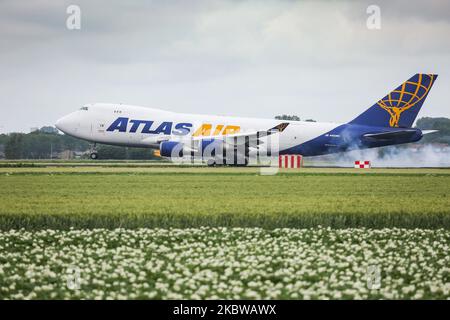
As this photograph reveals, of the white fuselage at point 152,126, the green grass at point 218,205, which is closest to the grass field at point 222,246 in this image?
the green grass at point 218,205

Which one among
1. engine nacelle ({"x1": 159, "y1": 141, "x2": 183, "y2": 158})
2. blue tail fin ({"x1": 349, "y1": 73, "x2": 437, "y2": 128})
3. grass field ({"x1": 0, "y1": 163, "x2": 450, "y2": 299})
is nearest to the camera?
grass field ({"x1": 0, "y1": 163, "x2": 450, "y2": 299})

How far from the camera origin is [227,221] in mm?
19781

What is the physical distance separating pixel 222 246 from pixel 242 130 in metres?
47.5

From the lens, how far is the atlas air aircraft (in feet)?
200

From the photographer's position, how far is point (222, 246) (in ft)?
53.2

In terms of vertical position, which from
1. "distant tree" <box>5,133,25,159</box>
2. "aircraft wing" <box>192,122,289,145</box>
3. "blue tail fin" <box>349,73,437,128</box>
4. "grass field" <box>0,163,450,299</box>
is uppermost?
"blue tail fin" <box>349,73,437,128</box>

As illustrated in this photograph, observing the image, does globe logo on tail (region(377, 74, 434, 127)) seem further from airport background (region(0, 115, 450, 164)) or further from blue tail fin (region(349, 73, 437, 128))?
airport background (region(0, 115, 450, 164))

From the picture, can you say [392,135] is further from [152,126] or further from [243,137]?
[152,126]

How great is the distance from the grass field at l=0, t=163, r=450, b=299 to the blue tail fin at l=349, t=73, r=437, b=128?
123ft

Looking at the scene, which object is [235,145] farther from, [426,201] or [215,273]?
Result: [215,273]

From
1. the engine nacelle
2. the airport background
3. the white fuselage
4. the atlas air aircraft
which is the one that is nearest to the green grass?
Answer: the engine nacelle

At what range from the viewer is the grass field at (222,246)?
12438 millimetres

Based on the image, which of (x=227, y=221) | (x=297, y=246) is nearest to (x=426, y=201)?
(x=227, y=221)
